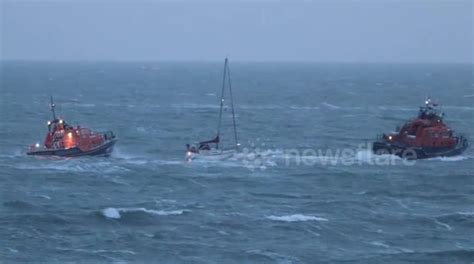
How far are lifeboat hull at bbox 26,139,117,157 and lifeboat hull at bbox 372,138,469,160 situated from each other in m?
19.1

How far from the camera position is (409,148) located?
212 ft

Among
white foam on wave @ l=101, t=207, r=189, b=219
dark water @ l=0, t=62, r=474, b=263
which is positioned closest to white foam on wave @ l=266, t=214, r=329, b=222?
dark water @ l=0, t=62, r=474, b=263

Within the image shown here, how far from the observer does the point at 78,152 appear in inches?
2468

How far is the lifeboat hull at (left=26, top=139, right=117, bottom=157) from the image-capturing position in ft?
205

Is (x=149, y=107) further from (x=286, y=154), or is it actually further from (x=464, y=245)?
(x=464, y=245)

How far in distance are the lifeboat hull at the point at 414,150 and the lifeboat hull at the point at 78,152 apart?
19.1 metres

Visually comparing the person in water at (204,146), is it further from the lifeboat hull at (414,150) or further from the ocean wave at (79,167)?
the lifeboat hull at (414,150)

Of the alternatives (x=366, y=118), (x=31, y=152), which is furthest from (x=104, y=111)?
(x=31, y=152)

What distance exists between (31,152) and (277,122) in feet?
110

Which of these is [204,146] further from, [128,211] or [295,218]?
[295,218]

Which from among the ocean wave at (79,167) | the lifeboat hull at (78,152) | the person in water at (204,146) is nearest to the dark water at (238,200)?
the ocean wave at (79,167)

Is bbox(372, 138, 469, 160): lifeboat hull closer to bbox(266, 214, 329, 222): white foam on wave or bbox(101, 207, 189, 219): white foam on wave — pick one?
bbox(266, 214, 329, 222): white foam on wave

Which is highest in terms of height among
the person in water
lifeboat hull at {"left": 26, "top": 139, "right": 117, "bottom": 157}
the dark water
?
the person in water

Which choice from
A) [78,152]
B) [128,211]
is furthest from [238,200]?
[78,152]
